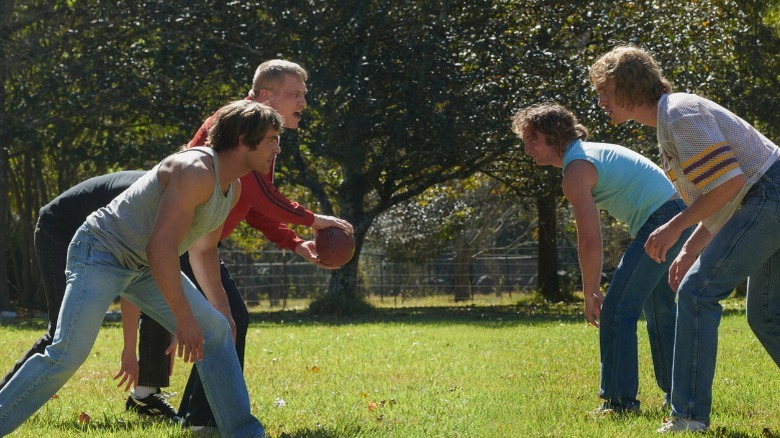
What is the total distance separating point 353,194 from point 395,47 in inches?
150

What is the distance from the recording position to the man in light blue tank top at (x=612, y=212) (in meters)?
5.74

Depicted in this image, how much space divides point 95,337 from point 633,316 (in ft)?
9.90

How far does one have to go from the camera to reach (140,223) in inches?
187

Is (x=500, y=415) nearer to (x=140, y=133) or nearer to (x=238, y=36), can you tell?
(x=238, y=36)

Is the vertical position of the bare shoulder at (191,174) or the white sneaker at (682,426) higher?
the bare shoulder at (191,174)

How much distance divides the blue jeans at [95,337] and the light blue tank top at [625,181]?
2.30m

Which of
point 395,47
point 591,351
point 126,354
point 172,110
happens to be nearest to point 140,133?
point 172,110

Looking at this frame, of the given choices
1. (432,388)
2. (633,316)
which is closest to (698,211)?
(633,316)

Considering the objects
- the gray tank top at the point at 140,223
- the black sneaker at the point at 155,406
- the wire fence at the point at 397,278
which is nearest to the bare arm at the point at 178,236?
the gray tank top at the point at 140,223

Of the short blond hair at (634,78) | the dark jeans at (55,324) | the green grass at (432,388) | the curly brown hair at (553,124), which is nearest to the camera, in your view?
the short blond hair at (634,78)

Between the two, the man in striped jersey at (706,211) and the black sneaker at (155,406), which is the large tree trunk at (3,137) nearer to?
the black sneaker at (155,406)

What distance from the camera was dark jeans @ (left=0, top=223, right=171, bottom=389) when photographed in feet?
19.9

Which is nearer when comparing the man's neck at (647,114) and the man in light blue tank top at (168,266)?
the man in light blue tank top at (168,266)

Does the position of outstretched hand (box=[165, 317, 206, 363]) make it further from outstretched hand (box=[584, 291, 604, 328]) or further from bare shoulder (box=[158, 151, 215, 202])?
outstretched hand (box=[584, 291, 604, 328])
